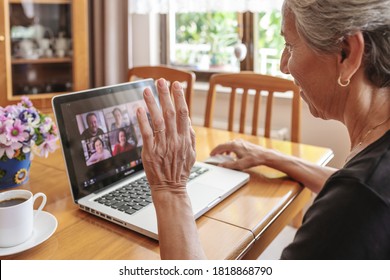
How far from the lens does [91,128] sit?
104 cm

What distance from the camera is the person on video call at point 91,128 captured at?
1.02 metres

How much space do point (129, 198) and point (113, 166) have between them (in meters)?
0.13

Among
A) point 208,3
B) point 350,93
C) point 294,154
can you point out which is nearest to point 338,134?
point 294,154

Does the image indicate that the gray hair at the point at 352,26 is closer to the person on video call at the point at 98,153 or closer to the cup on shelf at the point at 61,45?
the person on video call at the point at 98,153

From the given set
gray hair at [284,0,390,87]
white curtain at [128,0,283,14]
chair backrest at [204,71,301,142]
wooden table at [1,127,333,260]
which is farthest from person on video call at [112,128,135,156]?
white curtain at [128,0,283,14]

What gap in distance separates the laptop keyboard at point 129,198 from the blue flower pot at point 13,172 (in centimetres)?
27

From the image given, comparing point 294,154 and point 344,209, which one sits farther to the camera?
point 294,154

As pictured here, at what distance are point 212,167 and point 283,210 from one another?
0.27 meters

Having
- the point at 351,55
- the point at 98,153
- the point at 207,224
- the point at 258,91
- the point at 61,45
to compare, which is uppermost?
the point at 61,45

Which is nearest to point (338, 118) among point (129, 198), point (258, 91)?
point (129, 198)

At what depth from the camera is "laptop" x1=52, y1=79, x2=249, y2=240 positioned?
0.95m

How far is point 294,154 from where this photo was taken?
1.41 meters

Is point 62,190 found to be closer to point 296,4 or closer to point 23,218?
point 23,218

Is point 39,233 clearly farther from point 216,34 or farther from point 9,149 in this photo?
point 216,34
